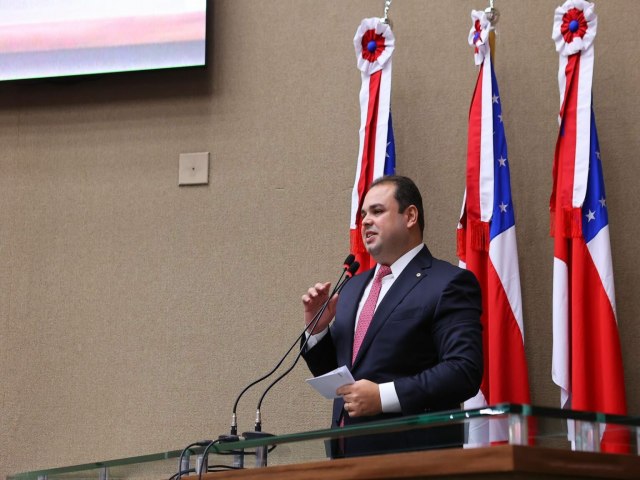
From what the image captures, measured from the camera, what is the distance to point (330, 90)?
475 centimetres

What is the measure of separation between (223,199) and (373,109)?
2.97ft

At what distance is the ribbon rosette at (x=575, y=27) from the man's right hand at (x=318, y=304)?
5.19 feet

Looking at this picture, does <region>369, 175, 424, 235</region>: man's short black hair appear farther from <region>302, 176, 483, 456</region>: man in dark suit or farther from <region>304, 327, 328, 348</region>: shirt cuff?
<region>304, 327, 328, 348</region>: shirt cuff

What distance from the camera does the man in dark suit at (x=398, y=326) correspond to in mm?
2736

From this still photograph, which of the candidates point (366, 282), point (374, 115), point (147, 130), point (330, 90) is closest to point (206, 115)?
point (147, 130)

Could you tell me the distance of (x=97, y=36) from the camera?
4961 millimetres

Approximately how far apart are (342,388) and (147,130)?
2.61 m

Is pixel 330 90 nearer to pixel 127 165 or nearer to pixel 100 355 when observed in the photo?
pixel 127 165

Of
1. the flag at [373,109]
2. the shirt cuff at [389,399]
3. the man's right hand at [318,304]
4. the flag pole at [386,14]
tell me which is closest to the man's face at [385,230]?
the man's right hand at [318,304]

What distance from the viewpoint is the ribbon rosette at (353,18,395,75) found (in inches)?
171

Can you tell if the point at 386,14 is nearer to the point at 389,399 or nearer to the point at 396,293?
the point at 396,293

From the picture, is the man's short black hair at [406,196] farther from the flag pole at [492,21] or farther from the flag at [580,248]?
the flag pole at [492,21]

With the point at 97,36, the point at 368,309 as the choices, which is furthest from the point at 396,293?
the point at 97,36

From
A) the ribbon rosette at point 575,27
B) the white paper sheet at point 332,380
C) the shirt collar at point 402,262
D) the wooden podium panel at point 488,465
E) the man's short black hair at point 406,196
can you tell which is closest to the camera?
the wooden podium panel at point 488,465
